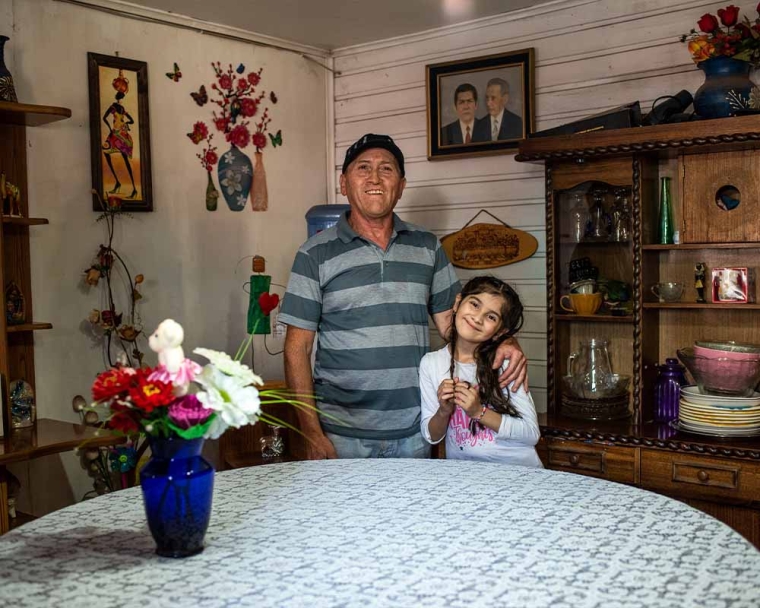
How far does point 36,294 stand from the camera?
3371mm

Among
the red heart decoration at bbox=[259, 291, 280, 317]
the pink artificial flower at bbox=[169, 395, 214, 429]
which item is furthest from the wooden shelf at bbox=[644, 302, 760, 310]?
the pink artificial flower at bbox=[169, 395, 214, 429]

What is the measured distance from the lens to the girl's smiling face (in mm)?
2404

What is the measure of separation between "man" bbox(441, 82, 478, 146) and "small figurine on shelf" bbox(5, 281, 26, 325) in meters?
2.19

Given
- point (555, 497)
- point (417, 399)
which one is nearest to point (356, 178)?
point (417, 399)

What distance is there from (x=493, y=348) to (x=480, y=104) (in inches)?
79.9

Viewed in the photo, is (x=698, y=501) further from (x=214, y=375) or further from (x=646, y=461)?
(x=214, y=375)

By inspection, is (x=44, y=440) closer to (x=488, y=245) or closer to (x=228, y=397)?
(x=228, y=397)

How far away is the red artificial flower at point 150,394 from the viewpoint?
1407 millimetres

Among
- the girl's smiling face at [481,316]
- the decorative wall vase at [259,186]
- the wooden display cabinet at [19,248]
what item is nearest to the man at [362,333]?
the girl's smiling face at [481,316]

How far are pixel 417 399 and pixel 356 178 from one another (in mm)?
755

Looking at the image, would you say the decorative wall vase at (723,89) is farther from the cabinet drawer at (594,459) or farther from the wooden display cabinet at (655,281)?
the cabinet drawer at (594,459)

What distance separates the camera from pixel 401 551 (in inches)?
60.6

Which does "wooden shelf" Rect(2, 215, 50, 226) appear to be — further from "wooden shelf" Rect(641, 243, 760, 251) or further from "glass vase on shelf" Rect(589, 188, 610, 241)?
"wooden shelf" Rect(641, 243, 760, 251)

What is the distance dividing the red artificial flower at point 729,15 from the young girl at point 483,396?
1.56 meters
